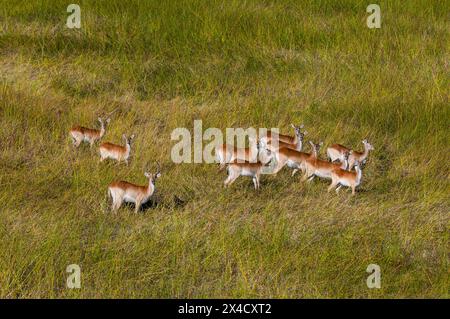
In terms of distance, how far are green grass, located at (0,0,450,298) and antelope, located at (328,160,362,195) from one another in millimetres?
118

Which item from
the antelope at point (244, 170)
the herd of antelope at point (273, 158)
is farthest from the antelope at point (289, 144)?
the antelope at point (244, 170)

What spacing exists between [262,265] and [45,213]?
7.19ft

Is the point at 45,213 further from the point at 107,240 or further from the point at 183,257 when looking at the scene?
the point at 183,257

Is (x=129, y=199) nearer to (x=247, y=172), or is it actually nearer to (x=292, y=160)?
(x=247, y=172)

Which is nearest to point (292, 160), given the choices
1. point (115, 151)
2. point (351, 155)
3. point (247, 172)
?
point (247, 172)

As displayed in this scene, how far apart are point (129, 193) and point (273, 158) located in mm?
1837

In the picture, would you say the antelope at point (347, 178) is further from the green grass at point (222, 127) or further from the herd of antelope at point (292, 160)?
the green grass at point (222, 127)

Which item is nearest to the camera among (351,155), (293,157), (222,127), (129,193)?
(129,193)

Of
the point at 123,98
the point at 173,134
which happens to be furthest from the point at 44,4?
the point at 173,134

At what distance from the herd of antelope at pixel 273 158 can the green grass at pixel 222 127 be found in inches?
5.7

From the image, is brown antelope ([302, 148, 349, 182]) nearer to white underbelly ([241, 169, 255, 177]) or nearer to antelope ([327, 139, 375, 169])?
antelope ([327, 139, 375, 169])

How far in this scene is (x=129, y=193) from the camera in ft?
24.6

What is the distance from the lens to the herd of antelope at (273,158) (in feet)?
26.7

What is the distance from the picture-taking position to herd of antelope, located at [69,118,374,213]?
8.14 m
